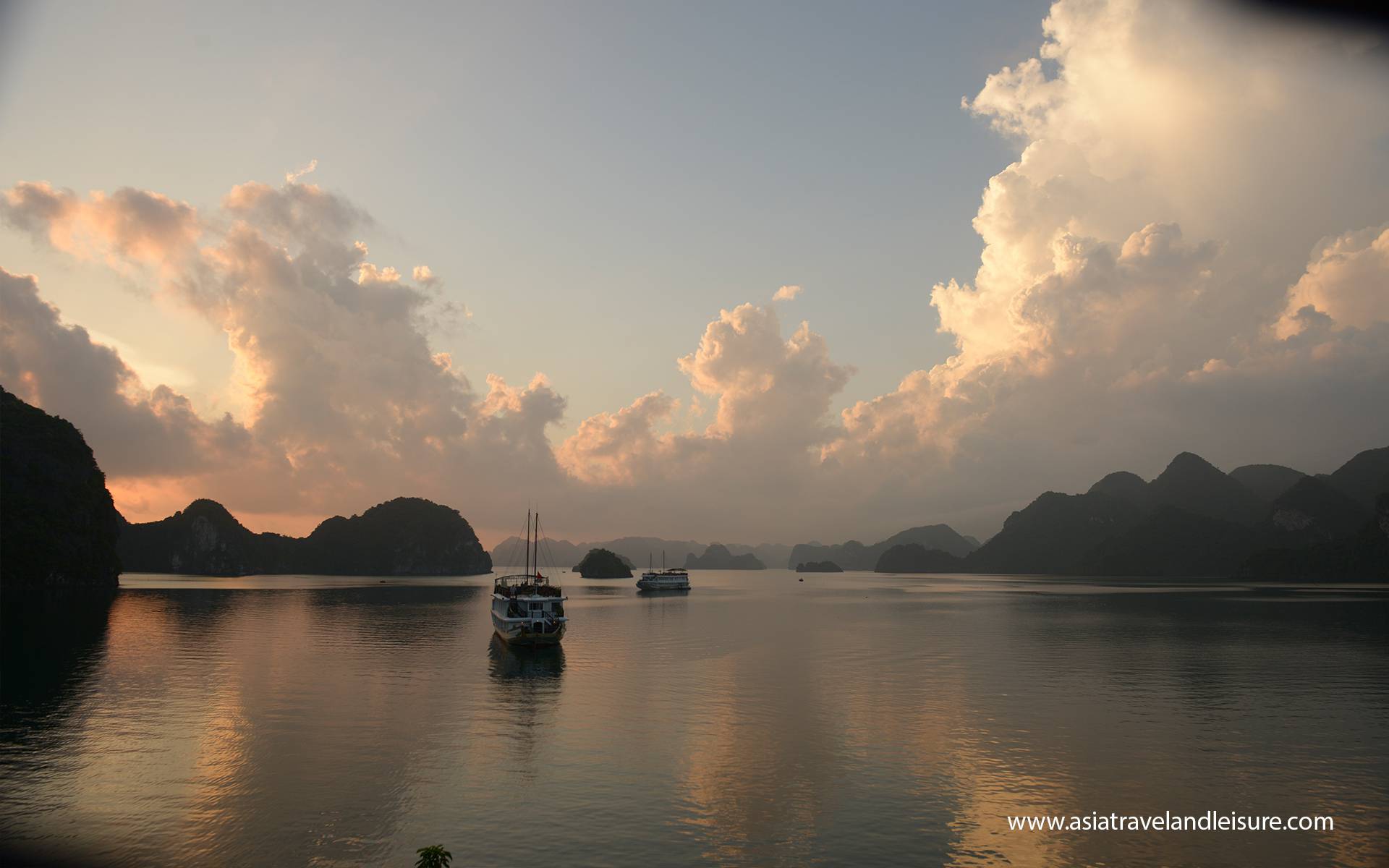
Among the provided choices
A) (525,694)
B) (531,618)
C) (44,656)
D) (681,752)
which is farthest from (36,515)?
(681,752)

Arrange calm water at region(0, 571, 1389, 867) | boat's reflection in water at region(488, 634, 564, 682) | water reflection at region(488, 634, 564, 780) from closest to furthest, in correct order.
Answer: calm water at region(0, 571, 1389, 867) < water reflection at region(488, 634, 564, 780) < boat's reflection in water at region(488, 634, 564, 682)

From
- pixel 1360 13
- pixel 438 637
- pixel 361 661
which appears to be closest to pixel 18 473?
pixel 438 637

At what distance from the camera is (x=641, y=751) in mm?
42812

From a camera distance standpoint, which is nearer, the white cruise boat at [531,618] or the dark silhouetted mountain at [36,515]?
the white cruise boat at [531,618]

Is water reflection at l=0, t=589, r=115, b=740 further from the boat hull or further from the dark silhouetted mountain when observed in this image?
the boat hull

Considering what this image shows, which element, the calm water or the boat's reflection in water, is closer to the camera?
the calm water

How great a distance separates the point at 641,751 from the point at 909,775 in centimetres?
1498

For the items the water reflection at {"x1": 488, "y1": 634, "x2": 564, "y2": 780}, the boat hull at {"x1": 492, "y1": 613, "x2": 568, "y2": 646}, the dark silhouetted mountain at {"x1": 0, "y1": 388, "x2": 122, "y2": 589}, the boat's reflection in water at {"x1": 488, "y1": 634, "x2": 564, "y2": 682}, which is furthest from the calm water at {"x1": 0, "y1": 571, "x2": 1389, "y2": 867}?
the dark silhouetted mountain at {"x1": 0, "y1": 388, "x2": 122, "y2": 589}

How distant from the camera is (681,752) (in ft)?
140

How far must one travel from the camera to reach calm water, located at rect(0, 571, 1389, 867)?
29.0 metres

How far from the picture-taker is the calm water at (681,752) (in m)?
29.0

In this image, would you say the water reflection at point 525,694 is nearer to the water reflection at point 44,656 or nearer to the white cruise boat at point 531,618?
the white cruise boat at point 531,618

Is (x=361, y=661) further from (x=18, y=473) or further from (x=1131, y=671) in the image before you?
(x=18, y=473)

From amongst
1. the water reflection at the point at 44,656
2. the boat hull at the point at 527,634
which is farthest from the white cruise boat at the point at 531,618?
the water reflection at the point at 44,656
